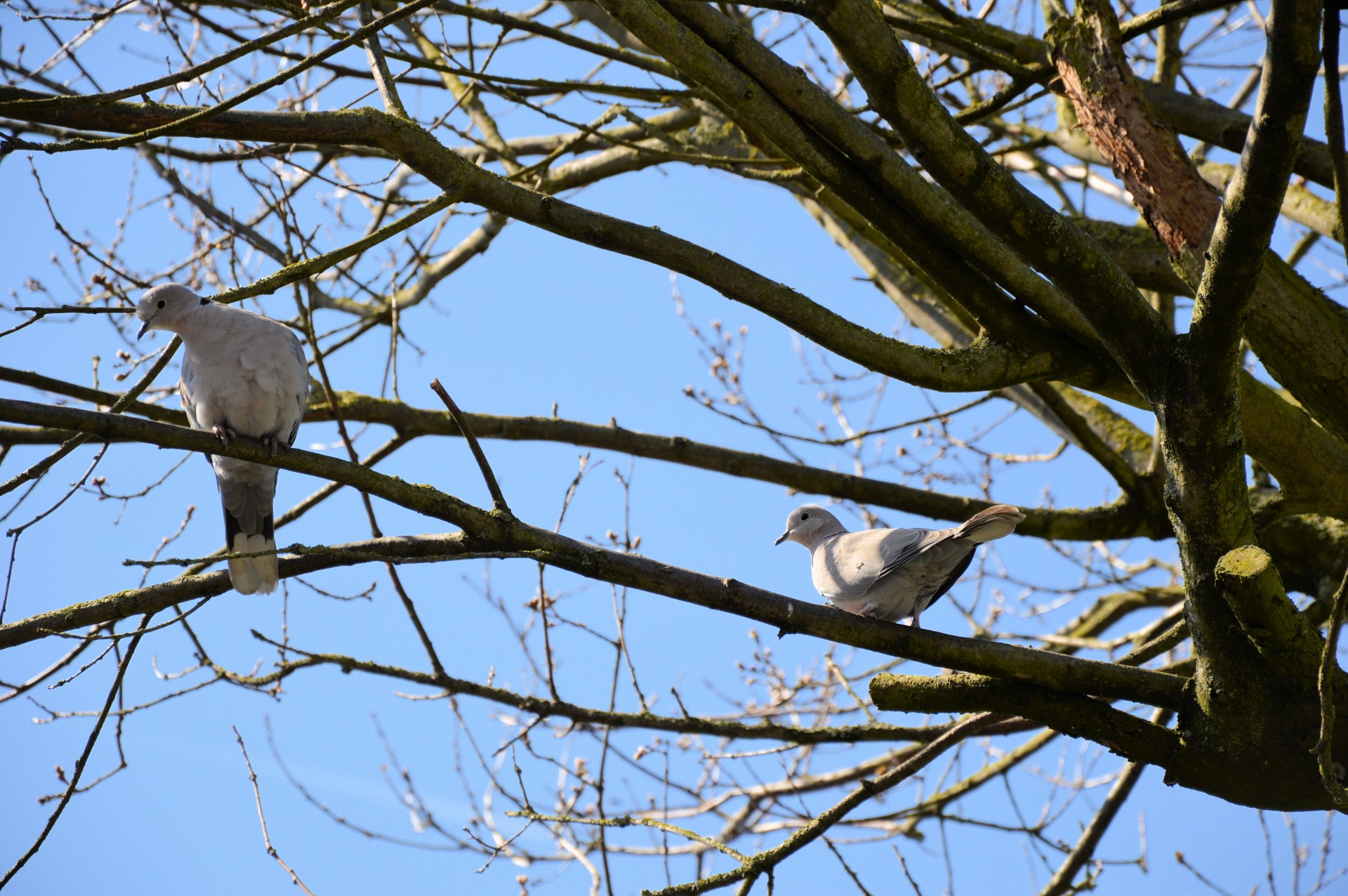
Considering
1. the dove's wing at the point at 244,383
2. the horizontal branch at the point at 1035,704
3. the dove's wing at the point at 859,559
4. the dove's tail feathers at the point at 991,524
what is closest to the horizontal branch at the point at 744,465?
the dove's wing at the point at 244,383

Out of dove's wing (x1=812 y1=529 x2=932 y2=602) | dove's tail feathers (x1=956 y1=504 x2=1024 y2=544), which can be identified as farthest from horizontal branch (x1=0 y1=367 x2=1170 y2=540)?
dove's tail feathers (x1=956 y1=504 x2=1024 y2=544)

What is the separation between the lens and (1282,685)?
2789 millimetres

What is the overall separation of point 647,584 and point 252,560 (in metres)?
1.75

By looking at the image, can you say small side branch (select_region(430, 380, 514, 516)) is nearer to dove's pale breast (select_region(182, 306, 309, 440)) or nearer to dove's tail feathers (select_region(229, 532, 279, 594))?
dove's tail feathers (select_region(229, 532, 279, 594))

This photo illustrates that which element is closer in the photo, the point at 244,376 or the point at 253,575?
the point at 253,575

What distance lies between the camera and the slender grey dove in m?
3.29

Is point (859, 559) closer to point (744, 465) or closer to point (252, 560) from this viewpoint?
point (744, 465)

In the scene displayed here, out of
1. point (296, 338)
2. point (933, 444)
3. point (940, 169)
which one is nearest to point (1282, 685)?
point (940, 169)

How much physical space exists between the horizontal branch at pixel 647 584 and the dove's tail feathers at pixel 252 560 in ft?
0.98

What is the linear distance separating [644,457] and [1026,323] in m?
2.00

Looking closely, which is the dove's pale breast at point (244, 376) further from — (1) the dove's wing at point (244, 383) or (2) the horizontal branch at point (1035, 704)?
(2) the horizontal branch at point (1035, 704)

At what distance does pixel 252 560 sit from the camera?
3.67 metres

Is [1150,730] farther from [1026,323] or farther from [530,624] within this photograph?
[530,624]

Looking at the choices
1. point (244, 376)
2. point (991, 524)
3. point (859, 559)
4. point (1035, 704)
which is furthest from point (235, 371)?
point (1035, 704)
